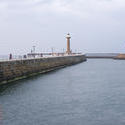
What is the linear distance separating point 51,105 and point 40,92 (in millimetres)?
8090

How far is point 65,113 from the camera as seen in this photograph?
2323 centimetres

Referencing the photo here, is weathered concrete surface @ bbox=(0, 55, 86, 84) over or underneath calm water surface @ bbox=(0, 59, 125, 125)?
over

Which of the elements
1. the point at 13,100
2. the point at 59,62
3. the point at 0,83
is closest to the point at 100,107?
the point at 13,100

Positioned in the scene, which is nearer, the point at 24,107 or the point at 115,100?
the point at 24,107

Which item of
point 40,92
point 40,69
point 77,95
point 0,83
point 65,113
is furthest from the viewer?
point 40,69

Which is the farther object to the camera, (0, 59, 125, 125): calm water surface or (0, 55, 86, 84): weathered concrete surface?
(0, 55, 86, 84): weathered concrete surface

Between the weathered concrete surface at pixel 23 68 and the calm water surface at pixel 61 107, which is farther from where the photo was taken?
the weathered concrete surface at pixel 23 68

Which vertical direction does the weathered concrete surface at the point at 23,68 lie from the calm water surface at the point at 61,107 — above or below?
above

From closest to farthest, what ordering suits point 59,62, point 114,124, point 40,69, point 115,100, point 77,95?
1. point 114,124
2. point 115,100
3. point 77,95
4. point 40,69
5. point 59,62

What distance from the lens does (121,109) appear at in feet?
80.6

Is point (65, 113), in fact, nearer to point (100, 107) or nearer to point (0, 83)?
point (100, 107)

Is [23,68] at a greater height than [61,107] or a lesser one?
greater

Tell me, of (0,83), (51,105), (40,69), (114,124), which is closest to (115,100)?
Result: (51,105)

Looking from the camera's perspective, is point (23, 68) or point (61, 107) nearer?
point (61, 107)
